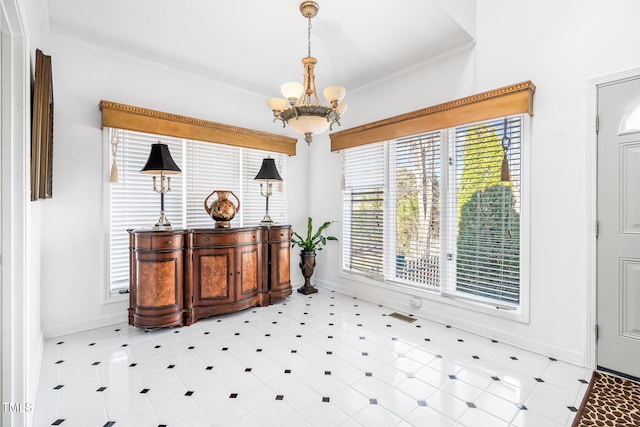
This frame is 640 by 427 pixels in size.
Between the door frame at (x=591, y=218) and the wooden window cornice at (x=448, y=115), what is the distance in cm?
44

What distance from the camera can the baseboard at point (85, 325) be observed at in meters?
3.23

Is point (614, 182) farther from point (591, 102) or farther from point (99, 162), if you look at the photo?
point (99, 162)

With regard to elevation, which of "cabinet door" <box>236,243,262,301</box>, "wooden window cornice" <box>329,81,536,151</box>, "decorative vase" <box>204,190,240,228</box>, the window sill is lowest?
the window sill

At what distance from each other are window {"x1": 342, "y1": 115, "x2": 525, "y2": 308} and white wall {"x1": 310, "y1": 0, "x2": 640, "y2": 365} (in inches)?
8.4

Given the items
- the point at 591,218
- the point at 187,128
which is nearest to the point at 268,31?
the point at 187,128

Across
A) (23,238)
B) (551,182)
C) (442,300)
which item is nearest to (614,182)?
(551,182)

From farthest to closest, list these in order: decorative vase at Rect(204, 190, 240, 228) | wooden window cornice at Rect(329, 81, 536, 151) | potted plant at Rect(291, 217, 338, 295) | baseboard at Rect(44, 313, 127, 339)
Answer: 1. potted plant at Rect(291, 217, 338, 295)
2. decorative vase at Rect(204, 190, 240, 228)
3. baseboard at Rect(44, 313, 127, 339)
4. wooden window cornice at Rect(329, 81, 536, 151)

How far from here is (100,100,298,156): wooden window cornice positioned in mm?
3494

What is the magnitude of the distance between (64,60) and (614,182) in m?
5.33

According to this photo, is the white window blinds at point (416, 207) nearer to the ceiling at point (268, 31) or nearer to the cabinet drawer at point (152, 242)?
the ceiling at point (268, 31)

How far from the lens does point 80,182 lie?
3.39m

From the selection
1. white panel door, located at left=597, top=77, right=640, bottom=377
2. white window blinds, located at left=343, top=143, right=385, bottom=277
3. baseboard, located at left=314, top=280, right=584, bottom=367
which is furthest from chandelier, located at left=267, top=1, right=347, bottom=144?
baseboard, located at left=314, top=280, right=584, bottom=367

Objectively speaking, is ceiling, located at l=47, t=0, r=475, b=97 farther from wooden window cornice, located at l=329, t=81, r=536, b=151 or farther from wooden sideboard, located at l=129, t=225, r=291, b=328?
wooden sideboard, located at l=129, t=225, r=291, b=328

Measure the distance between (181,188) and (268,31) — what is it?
7.21 ft
